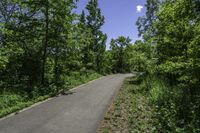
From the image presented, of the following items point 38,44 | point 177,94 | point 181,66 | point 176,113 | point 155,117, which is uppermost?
point 38,44

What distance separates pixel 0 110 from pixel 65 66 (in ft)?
38.3

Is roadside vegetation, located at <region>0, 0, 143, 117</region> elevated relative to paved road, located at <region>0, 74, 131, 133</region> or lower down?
elevated

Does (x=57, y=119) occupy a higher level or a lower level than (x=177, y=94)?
lower

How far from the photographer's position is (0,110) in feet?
31.1

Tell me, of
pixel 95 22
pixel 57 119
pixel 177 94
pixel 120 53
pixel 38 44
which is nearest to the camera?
pixel 57 119

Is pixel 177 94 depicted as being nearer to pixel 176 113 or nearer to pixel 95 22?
pixel 176 113

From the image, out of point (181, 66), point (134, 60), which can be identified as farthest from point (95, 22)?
point (181, 66)

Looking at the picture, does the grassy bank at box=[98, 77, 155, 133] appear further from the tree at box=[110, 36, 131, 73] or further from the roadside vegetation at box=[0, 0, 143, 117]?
the tree at box=[110, 36, 131, 73]

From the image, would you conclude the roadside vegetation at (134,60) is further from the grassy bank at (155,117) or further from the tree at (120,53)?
the tree at (120,53)

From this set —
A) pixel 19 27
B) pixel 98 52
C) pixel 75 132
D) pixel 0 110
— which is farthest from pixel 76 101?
pixel 98 52

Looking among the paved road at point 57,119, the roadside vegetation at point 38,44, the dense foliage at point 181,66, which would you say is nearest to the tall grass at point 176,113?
the dense foliage at point 181,66

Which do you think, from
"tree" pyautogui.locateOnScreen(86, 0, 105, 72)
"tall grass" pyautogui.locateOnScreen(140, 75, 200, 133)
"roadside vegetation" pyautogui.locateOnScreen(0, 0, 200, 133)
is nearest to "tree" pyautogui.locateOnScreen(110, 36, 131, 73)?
"tree" pyautogui.locateOnScreen(86, 0, 105, 72)

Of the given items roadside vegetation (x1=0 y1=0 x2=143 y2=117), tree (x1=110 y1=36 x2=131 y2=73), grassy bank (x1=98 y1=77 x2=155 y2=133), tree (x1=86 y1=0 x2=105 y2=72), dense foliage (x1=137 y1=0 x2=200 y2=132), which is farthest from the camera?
tree (x1=110 y1=36 x2=131 y2=73)

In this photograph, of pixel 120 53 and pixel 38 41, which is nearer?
pixel 38 41
